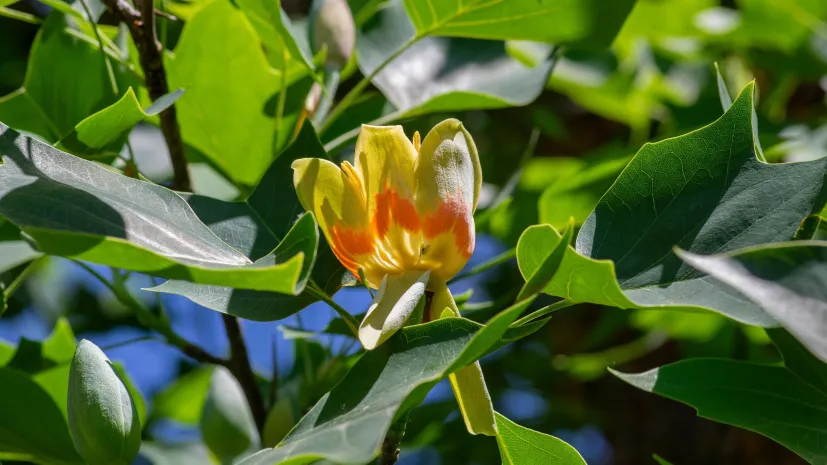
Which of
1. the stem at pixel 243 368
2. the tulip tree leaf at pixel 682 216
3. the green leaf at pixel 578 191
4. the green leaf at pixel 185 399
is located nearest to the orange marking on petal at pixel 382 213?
the tulip tree leaf at pixel 682 216

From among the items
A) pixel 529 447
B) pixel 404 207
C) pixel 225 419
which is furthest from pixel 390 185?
pixel 225 419

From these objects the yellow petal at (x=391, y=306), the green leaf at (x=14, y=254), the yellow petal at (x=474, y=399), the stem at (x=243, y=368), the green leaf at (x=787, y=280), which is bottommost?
the stem at (x=243, y=368)

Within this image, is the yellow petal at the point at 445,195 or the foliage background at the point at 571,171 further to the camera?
the foliage background at the point at 571,171

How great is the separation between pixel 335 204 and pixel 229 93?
0.41 metres

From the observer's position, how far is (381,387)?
0.61 metres

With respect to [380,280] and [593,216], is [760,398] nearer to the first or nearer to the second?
[593,216]

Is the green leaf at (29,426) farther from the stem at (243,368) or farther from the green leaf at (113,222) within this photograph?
the green leaf at (113,222)

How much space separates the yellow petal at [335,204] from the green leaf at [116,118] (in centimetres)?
18

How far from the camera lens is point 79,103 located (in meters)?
0.97

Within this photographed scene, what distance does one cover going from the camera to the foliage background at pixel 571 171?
1422 millimetres

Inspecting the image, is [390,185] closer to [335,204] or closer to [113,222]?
[335,204]

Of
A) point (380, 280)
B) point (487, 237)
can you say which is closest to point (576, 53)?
point (487, 237)

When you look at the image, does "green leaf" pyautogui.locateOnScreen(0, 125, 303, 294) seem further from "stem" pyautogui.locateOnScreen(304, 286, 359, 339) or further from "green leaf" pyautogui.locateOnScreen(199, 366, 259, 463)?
"green leaf" pyautogui.locateOnScreen(199, 366, 259, 463)

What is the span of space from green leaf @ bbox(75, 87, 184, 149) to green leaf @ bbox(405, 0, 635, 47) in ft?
1.03
